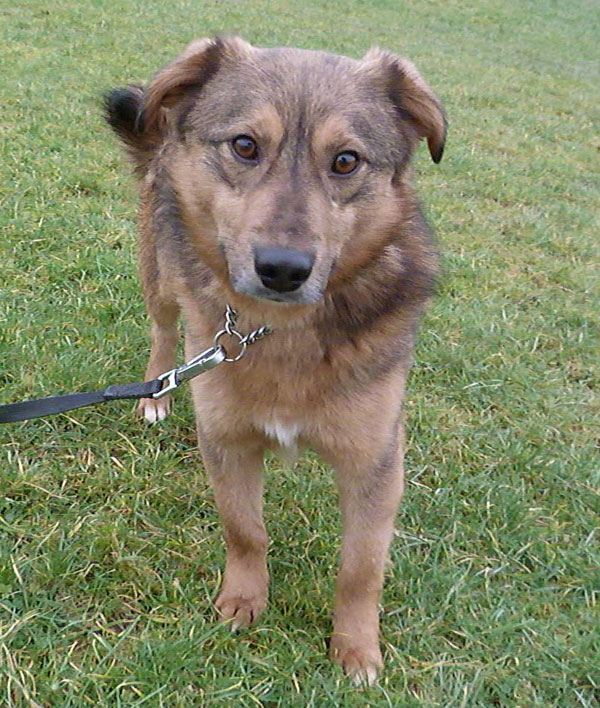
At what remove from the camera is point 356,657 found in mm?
2553

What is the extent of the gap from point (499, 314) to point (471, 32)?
13509 mm

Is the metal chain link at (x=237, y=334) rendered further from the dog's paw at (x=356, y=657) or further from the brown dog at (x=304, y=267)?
the dog's paw at (x=356, y=657)

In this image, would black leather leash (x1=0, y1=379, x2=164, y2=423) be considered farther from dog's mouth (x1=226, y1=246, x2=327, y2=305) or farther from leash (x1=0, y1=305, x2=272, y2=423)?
dog's mouth (x1=226, y1=246, x2=327, y2=305)

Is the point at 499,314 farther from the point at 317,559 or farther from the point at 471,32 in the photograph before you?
the point at 471,32

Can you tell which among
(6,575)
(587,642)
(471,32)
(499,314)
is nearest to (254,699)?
(6,575)

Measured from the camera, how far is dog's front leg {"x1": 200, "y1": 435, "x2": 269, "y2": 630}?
8.62ft

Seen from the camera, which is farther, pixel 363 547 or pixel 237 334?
pixel 363 547

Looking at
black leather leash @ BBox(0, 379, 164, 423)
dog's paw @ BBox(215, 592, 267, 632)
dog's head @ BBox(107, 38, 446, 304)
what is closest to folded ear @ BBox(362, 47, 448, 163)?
dog's head @ BBox(107, 38, 446, 304)

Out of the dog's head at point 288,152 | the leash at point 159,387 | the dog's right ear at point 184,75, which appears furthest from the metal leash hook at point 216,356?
the dog's right ear at point 184,75

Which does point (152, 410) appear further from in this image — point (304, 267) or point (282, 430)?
point (304, 267)

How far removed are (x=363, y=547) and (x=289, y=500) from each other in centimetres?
70

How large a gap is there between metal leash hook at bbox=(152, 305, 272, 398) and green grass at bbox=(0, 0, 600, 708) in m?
0.81

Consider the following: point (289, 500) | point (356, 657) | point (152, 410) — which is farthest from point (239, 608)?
point (152, 410)

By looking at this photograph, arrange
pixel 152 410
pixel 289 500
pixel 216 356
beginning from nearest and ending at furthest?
pixel 216 356, pixel 289 500, pixel 152 410
